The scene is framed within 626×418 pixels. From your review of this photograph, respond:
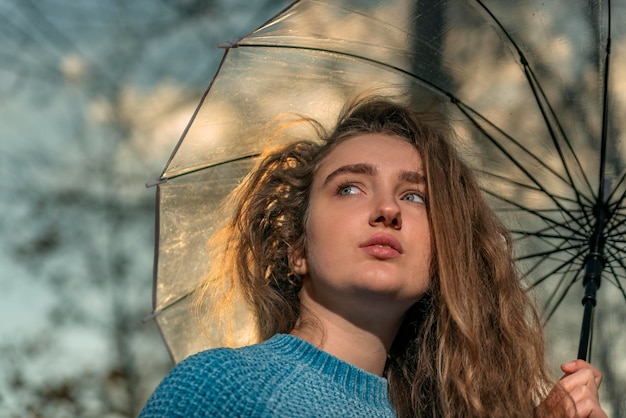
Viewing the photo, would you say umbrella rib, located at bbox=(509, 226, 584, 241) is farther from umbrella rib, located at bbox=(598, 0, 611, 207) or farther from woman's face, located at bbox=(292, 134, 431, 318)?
woman's face, located at bbox=(292, 134, 431, 318)

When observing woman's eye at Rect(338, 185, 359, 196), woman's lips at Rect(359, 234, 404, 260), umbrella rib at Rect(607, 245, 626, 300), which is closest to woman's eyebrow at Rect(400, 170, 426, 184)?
woman's eye at Rect(338, 185, 359, 196)

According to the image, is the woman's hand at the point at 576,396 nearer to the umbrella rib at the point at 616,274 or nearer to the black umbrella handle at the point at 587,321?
the black umbrella handle at the point at 587,321

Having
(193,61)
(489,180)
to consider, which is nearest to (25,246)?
(193,61)

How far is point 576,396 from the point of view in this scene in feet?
6.97

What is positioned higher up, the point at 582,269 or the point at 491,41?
the point at 491,41

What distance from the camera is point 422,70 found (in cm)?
290

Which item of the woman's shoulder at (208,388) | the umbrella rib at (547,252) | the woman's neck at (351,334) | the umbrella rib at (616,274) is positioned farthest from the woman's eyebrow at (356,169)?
the umbrella rib at (616,274)

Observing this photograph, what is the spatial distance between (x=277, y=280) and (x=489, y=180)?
2.99 feet

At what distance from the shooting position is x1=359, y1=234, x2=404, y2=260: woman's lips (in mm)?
2096

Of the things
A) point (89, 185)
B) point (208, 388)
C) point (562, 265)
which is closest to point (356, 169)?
point (208, 388)

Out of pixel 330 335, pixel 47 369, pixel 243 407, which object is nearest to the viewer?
pixel 243 407

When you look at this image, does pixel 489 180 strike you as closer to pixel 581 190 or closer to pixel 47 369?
pixel 581 190

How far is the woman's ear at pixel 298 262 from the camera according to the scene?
2.39m

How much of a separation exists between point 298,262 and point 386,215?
402 mm
